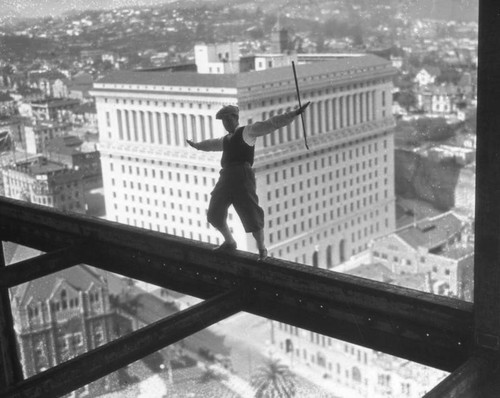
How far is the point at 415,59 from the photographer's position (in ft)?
33.5

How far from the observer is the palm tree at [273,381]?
6781 mm

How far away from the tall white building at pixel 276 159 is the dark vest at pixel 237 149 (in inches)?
162

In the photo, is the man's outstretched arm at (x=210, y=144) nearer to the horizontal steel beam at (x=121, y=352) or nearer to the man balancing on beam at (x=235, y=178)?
the man balancing on beam at (x=235, y=178)

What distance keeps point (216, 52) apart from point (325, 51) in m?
1.38

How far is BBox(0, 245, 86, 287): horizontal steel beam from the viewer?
4.12ft

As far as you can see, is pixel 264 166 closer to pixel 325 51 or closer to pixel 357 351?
pixel 357 351

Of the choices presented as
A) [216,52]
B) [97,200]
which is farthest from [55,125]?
[216,52]

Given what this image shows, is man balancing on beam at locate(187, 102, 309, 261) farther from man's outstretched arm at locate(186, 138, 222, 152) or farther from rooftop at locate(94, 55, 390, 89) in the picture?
rooftop at locate(94, 55, 390, 89)

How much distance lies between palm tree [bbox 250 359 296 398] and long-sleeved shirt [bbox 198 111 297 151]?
579 centimetres

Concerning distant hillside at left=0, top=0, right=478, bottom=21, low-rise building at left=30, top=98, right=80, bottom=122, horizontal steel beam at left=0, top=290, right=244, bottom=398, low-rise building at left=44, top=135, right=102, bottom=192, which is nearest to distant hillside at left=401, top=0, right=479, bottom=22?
distant hillside at left=0, top=0, right=478, bottom=21

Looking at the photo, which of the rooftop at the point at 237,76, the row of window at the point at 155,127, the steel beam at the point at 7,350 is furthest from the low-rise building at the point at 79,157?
the steel beam at the point at 7,350

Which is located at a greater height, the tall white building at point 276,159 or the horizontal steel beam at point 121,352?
the horizontal steel beam at point 121,352

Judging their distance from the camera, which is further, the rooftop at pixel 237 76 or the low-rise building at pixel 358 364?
the low-rise building at pixel 358 364

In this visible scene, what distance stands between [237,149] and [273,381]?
6210 millimetres
